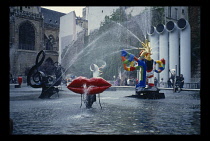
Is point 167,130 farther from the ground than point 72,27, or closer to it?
closer to it

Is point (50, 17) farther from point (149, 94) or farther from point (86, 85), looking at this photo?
point (86, 85)

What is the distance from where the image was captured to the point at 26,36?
4700 centimetres

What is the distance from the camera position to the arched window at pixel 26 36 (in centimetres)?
4536

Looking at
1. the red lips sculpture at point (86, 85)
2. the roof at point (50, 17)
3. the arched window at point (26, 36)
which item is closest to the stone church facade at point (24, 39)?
the arched window at point (26, 36)

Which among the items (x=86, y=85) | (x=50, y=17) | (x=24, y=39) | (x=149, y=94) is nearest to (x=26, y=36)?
(x=24, y=39)

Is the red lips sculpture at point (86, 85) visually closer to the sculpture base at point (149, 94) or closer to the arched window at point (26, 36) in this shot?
the sculpture base at point (149, 94)

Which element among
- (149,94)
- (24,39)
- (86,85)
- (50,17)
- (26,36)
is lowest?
(149,94)

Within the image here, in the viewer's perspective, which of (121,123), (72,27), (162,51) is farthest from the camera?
(72,27)

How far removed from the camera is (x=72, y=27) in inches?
2018

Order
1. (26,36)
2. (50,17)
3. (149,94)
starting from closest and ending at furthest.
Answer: (149,94) < (26,36) < (50,17)
